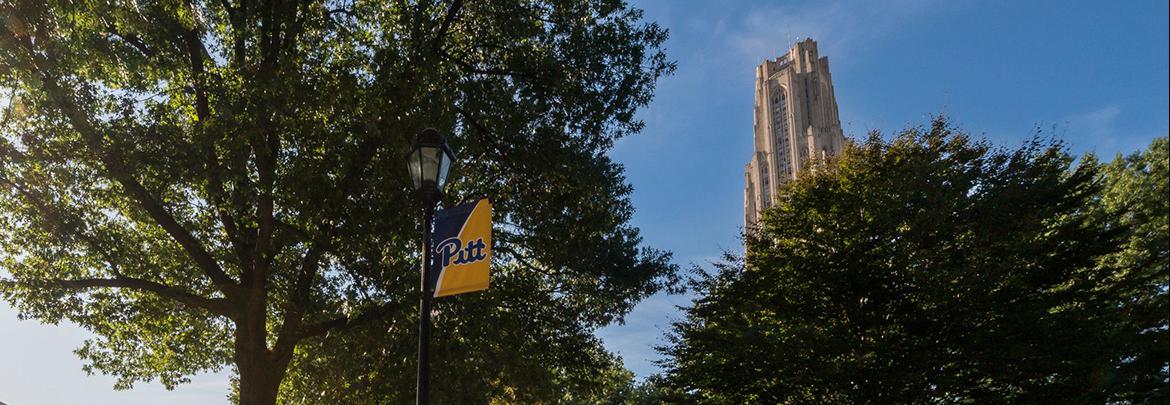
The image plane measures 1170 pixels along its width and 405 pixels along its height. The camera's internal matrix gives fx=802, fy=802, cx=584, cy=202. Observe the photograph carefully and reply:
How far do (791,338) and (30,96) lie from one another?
57.5ft

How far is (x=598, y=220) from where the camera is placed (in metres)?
18.7

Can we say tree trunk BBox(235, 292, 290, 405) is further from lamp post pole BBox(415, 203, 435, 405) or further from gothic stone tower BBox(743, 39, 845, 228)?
gothic stone tower BBox(743, 39, 845, 228)

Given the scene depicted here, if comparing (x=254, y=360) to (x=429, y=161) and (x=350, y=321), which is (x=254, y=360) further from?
(x=429, y=161)

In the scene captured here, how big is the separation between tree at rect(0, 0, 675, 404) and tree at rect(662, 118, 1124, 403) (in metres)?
4.27

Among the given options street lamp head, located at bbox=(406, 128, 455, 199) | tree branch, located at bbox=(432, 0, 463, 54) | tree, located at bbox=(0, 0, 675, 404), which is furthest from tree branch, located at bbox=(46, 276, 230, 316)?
street lamp head, located at bbox=(406, 128, 455, 199)

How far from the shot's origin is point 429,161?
396 inches

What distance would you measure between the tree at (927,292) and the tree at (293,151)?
14.0 feet

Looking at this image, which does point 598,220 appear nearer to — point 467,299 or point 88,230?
point 467,299

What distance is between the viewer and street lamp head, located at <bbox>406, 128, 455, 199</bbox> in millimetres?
10023

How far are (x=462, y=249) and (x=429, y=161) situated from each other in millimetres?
1248

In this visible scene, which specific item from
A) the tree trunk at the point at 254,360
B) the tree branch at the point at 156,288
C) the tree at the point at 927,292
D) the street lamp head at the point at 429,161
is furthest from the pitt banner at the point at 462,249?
the tree at the point at 927,292

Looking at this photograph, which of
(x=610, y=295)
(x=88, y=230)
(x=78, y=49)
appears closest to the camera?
(x=78, y=49)

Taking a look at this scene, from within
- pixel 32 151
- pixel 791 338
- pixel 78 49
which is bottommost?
pixel 791 338

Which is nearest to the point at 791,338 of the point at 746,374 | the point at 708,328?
the point at 746,374
